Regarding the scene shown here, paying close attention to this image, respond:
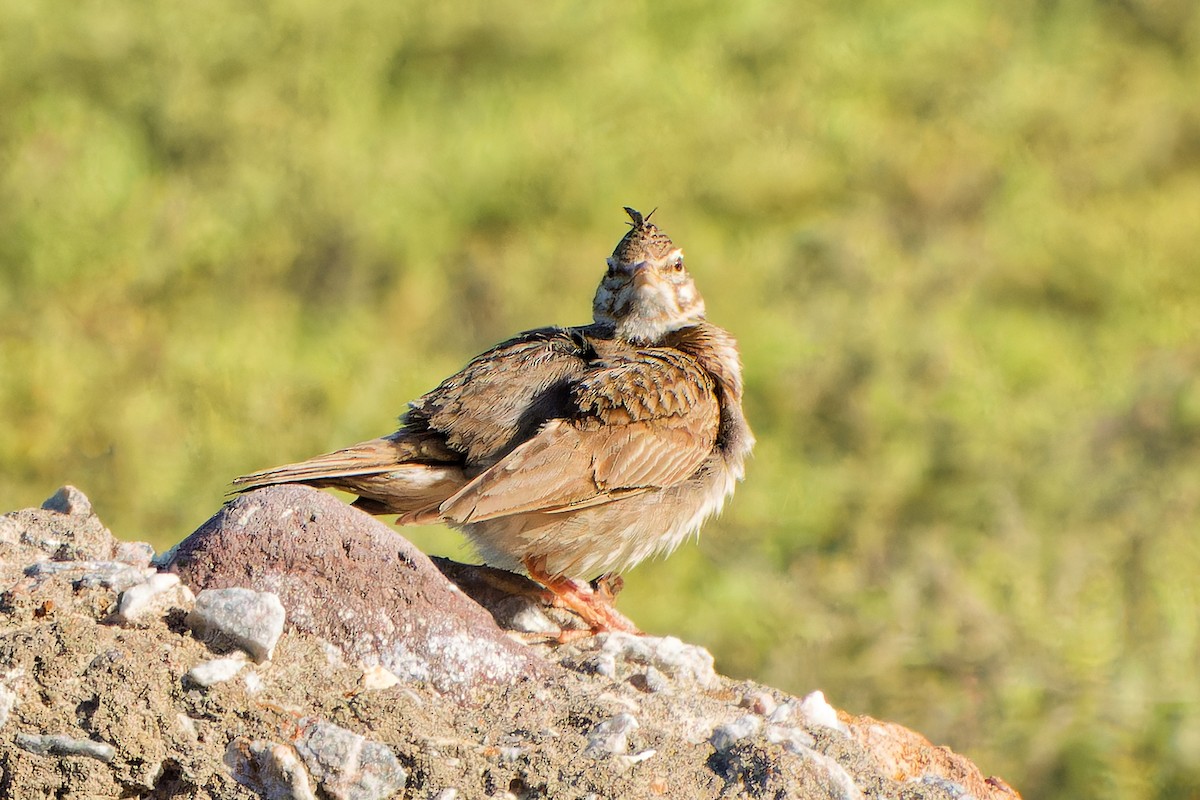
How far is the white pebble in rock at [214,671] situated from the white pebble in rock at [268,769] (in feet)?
0.52

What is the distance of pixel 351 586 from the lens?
3830mm

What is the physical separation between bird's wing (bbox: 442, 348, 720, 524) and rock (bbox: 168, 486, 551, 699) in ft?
2.77

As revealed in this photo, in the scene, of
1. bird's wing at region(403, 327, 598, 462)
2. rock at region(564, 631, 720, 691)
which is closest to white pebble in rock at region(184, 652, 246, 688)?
rock at region(564, 631, 720, 691)

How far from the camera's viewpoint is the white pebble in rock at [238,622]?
3.62 metres

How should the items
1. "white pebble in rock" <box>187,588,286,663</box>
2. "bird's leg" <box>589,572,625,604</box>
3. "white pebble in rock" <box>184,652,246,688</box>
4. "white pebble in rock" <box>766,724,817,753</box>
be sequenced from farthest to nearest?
1. "bird's leg" <box>589,572,625,604</box>
2. "white pebble in rock" <box>766,724,817,753</box>
3. "white pebble in rock" <box>187,588,286,663</box>
4. "white pebble in rock" <box>184,652,246,688</box>

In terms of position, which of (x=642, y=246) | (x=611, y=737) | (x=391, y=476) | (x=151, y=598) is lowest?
(x=151, y=598)

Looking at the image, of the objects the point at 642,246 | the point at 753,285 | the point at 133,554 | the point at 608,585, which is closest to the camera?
the point at 133,554

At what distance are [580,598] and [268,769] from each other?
5.79ft

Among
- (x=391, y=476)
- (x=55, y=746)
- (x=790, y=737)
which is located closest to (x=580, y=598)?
(x=391, y=476)

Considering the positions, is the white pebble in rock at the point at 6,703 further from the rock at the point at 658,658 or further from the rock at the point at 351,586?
the rock at the point at 658,658

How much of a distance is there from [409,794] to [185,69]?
890 cm

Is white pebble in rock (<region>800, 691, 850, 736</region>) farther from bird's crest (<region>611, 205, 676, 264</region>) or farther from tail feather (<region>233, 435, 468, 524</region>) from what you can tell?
bird's crest (<region>611, 205, 676, 264</region>)

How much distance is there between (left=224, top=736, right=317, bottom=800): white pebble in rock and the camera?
3.32m

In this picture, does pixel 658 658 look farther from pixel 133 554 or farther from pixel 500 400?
pixel 133 554
